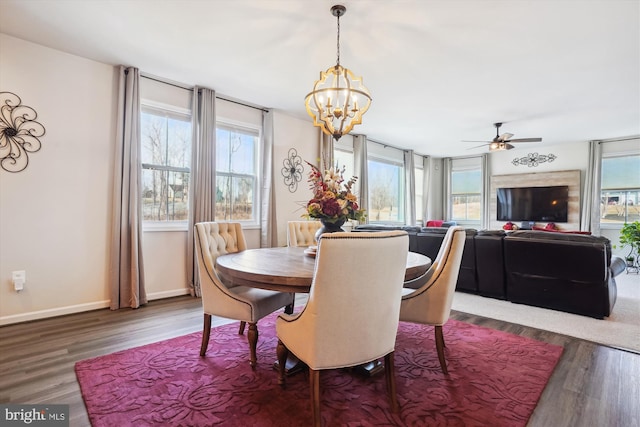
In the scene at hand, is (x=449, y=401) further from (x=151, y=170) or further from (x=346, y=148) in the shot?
(x=346, y=148)

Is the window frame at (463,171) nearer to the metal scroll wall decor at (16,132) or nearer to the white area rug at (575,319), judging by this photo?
the white area rug at (575,319)

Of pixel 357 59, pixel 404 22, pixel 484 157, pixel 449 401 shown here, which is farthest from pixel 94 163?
pixel 484 157

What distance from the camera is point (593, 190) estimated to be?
6.68m

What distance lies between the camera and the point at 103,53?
10.4 feet

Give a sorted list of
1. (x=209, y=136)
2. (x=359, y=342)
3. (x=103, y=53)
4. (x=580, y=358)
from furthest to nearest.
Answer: (x=209, y=136), (x=103, y=53), (x=580, y=358), (x=359, y=342)

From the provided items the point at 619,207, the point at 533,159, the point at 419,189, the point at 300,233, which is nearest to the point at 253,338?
the point at 300,233

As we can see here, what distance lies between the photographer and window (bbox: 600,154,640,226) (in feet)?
21.0

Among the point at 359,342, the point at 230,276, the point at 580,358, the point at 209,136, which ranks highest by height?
the point at 209,136

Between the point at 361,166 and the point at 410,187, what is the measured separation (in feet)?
7.06

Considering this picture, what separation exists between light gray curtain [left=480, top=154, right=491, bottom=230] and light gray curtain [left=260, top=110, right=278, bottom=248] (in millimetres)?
6101

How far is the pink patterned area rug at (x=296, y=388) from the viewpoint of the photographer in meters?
1.61

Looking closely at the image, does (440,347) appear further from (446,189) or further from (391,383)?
(446,189)

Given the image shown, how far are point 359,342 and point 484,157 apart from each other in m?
8.33

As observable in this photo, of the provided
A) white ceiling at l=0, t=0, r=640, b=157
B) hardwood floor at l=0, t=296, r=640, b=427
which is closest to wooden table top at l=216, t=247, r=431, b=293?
hardwood floor at l=0, t=296, r=640, b=427
